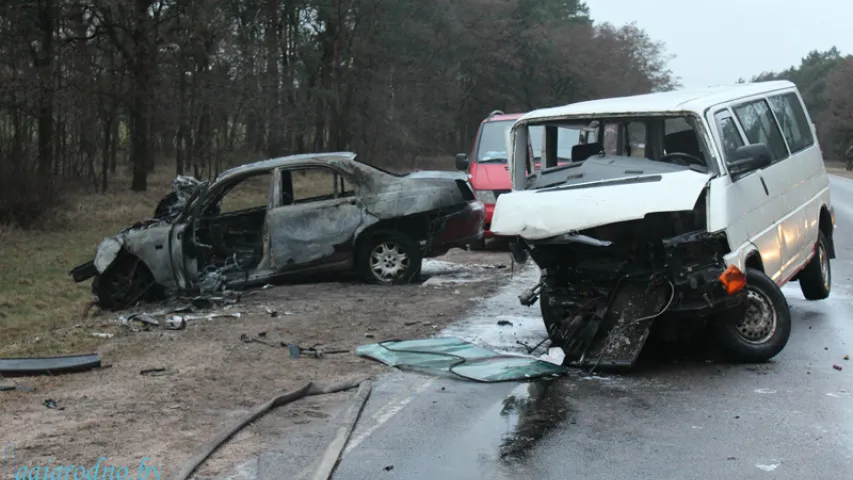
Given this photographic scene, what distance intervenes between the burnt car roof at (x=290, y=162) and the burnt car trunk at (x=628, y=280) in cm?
504

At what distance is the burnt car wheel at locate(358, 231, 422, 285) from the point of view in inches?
478

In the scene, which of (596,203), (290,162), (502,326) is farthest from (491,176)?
(596,203)

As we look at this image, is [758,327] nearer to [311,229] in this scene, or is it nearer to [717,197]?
[717,197]

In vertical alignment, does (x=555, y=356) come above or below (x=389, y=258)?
Result: below

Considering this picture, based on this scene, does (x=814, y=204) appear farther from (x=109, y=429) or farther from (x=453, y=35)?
(x=453, y=35)

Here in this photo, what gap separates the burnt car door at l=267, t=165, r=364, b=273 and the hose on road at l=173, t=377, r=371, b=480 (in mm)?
4884

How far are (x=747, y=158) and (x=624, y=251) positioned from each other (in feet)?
4.02

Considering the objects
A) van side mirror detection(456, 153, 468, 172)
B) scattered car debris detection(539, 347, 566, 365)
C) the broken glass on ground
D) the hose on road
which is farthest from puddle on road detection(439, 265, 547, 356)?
van side mirror detection(456, 153, 468, 172)

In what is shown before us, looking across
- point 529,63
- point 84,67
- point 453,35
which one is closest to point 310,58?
point 453,35

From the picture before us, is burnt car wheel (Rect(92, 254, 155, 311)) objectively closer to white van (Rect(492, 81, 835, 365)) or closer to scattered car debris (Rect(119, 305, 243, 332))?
scattered car debris (Rect(119, 305, 243, 332))

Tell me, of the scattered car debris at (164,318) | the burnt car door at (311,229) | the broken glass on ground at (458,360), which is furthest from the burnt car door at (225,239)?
the broken glass on ground at (458,360)

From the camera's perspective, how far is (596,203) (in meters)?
7.28

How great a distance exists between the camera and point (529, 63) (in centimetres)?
6162

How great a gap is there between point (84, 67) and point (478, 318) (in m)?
19.5
